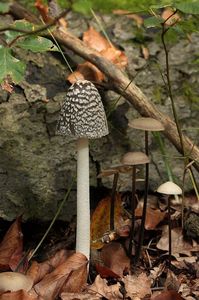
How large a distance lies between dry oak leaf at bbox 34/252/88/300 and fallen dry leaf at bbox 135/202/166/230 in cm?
63

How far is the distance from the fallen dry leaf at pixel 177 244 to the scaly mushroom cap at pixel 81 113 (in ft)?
3.36

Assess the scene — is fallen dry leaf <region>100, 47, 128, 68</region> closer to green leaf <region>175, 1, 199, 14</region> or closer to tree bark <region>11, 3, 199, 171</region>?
tree bark <region>11, 3, 199, 171</region>

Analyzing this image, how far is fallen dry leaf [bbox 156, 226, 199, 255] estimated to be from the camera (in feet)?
10.4

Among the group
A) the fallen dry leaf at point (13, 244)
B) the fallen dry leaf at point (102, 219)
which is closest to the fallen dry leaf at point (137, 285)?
the fallen dry leaf at point (102, 219)

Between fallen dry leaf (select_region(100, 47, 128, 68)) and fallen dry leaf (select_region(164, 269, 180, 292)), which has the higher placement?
fallen dry leaf (select_region(100, 47, 128, 68))

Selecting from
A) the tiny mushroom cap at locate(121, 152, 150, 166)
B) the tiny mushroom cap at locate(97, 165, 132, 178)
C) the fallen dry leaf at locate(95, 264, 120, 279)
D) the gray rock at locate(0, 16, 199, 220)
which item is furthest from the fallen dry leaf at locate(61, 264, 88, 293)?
the tiny mushroom cap at locate(121, 152, 150, 166)

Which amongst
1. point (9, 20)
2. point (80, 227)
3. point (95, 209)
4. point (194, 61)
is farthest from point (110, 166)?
point (9, 20)

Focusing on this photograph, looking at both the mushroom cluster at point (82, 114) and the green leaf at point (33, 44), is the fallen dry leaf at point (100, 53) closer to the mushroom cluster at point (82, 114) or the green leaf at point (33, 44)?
the mushroom cluster at point (82, 114)

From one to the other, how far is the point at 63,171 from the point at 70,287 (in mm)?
834

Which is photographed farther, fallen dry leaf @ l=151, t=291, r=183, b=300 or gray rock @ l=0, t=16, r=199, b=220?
gray rock @ l=0, t=16, r=199, b=220

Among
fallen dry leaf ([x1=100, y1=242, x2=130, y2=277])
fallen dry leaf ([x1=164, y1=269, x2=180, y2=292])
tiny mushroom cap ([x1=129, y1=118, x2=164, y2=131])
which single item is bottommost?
fallen dry leaf ([x1=164, y1=269, x2=180, y2=292])

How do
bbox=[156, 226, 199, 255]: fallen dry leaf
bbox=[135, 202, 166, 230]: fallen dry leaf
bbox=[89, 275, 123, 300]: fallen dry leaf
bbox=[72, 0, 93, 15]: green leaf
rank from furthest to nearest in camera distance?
bbox=[135, 202, 166, 230]: fallen dry leaf
bbox=[156, 226, 199, 255]: fallen dry leaf
bbox=[89, 275, 123, 300]: fallen dry leaf
bbox=[72, 0, 93, 15]: green leaf

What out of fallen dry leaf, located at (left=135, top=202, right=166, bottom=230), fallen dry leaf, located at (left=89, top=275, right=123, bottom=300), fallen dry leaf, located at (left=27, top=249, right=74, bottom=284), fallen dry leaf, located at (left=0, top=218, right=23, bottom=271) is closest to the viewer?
fallen dry leaf, located at (left=89, top=275, right=123, bottom=300)

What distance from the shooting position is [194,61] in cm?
379
